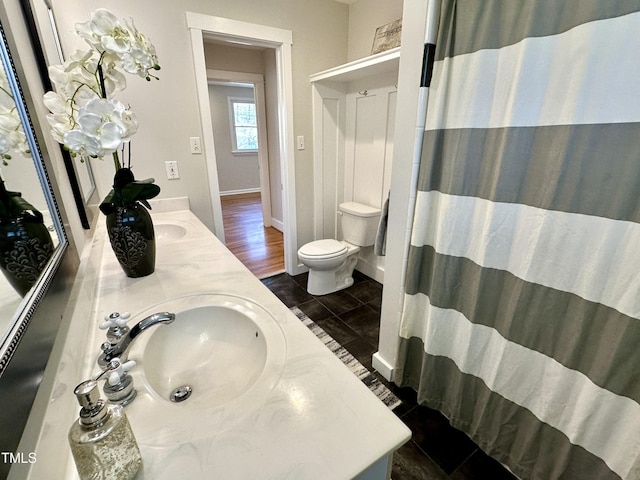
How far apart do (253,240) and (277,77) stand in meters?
2.11

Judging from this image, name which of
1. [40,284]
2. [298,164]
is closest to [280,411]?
[40,284]

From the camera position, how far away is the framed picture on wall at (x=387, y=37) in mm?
2068

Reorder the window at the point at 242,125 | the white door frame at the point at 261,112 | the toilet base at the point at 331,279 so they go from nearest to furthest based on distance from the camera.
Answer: the toilet base at the point at 331,279, the white door frame at the point at 261,112, the window at the point at 242,125

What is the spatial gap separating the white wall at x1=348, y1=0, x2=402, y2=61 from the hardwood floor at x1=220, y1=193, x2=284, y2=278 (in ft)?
7.01

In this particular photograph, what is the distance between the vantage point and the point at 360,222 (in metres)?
2.53

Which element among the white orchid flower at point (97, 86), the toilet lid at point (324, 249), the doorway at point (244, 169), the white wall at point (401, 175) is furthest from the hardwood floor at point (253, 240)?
the white orchid flower at point (97, 86)

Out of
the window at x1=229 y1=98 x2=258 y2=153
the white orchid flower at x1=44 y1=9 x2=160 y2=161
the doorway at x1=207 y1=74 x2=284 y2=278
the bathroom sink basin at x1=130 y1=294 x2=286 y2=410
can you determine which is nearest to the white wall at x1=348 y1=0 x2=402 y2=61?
the doorway at x1=207 y1=74 x2=284 y2=278

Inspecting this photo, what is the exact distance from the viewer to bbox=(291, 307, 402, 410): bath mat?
5.08ft

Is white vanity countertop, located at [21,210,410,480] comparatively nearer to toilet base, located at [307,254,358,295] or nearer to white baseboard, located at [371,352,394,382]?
white baseboard, located at [371,352,394,382]

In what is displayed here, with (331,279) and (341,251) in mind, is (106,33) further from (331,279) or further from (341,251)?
(331,279)

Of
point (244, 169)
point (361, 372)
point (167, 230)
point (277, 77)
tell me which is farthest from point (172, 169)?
point (244, 169)

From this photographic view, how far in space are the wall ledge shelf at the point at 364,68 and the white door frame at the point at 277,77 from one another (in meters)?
0.27

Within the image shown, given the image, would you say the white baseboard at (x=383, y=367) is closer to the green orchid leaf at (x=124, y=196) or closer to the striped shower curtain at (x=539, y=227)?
the striped shower curtain at (x=539, y=227)

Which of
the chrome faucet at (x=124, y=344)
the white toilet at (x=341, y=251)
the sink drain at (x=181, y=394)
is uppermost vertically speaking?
the chrome faucet at (x=124, y=344)
